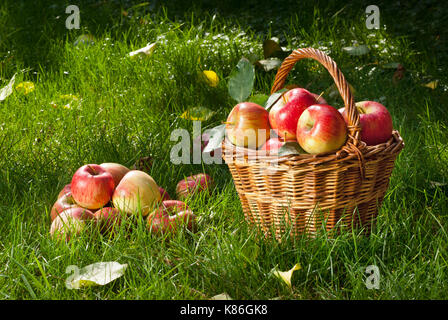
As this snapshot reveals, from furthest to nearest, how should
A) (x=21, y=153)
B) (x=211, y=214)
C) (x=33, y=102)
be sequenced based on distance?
1. (x=33, y=102)
2. (x=21, y=153)
3. (x=211, y=214)

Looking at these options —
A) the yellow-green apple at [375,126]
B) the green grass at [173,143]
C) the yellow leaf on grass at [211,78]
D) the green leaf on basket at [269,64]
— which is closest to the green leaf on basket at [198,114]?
the green grass at [173,143]

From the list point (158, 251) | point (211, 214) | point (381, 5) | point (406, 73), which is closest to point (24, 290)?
point (158, 251)

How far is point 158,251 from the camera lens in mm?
2135

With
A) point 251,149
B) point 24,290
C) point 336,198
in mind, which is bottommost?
point 24,290

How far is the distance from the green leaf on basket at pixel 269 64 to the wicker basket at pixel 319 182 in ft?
4.67

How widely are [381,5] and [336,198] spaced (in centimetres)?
302

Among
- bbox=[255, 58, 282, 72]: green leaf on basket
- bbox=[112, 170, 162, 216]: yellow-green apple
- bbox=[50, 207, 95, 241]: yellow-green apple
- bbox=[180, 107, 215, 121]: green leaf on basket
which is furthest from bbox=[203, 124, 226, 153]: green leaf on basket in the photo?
bbox=[255, 58, 282, 72]: green leaf on basket

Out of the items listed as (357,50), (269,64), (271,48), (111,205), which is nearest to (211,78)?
(269,64)

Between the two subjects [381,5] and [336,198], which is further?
[381,5]

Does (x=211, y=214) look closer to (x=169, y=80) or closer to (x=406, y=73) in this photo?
(x=169, y=80)

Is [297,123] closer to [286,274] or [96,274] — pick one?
[286,274]

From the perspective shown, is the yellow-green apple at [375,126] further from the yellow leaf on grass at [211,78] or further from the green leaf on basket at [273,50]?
the green leaf on basket at [273,50]

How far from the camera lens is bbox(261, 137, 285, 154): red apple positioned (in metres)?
2.10

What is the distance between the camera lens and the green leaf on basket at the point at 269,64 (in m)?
3.62
